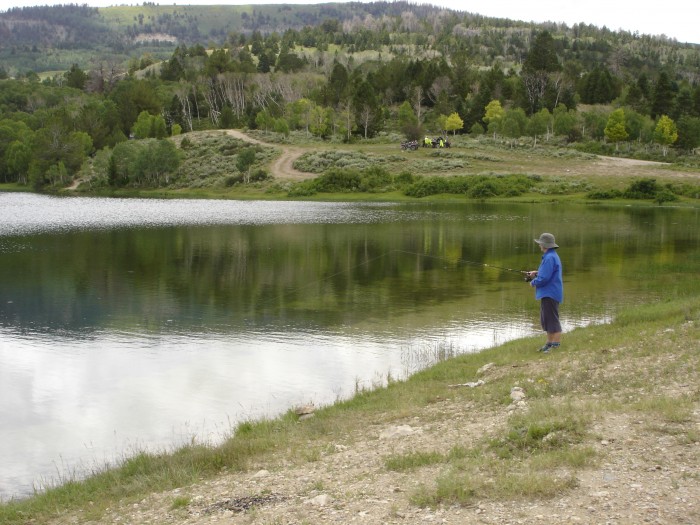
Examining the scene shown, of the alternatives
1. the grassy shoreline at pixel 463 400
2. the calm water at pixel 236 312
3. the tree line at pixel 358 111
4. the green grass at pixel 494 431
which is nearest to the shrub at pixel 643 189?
the calm water at pixel 236 312

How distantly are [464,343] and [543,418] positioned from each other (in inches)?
368

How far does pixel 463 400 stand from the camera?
12.2m

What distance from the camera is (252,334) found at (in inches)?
810

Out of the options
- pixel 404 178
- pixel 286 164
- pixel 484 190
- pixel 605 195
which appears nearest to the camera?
pixel 605 195

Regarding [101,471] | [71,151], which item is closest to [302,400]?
[101,471]

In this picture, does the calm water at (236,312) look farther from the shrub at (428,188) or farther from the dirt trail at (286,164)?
the dirt trail at (286,164)

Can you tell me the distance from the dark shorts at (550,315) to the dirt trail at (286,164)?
75875 mm

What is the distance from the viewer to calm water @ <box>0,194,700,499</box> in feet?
46.3

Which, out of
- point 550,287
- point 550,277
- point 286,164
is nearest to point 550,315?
point 550,287

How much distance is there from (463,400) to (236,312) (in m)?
12.9

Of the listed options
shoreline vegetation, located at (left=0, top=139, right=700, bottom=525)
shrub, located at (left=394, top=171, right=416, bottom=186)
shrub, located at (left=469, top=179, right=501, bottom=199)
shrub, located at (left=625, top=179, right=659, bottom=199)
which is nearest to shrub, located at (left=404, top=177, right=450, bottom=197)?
shrub, located at (left=394, top=171, right=416, bottom=186)

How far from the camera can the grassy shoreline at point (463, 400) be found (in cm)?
913

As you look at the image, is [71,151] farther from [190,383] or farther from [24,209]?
[190,383]

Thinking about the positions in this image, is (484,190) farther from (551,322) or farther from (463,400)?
(463,400)
